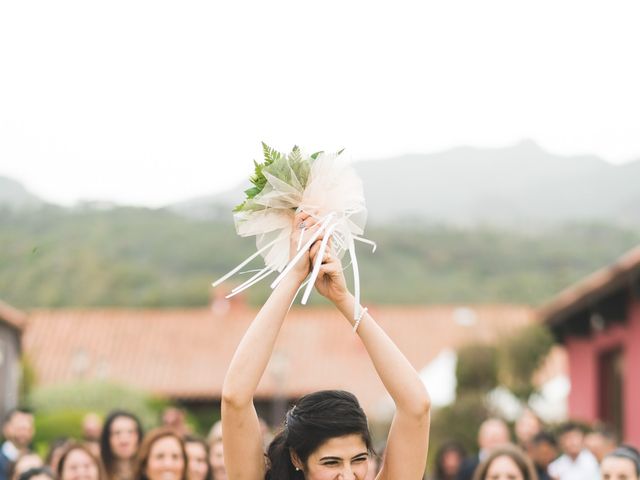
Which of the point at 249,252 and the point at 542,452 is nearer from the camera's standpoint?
the point at 542,452

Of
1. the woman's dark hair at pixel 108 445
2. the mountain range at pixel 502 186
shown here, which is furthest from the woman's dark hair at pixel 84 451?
the mountain range at pixel 502 186

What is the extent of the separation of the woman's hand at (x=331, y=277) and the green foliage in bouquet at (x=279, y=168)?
0.24 m

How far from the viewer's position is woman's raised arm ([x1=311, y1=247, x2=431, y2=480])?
373 cm

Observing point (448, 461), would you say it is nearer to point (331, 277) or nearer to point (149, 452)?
point (149, 452)

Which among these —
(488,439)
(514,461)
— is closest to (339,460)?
(514,461)

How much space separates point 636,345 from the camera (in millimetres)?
17844

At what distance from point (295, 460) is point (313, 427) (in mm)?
157

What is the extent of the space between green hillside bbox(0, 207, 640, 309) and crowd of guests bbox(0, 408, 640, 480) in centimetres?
5237

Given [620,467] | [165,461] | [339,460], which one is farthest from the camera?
[620,467]

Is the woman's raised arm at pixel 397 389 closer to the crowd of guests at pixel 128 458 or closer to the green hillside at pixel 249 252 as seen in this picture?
the crowd of guests at pixel 128 458

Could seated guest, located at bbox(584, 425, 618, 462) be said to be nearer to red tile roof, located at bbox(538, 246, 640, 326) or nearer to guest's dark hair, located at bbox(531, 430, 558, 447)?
guest's dark hair, located at bbox(531, 430, 558, 447)

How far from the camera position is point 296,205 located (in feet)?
12.9

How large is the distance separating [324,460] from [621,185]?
451 feet

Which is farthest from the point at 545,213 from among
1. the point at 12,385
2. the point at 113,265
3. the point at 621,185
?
the point at 12,385
